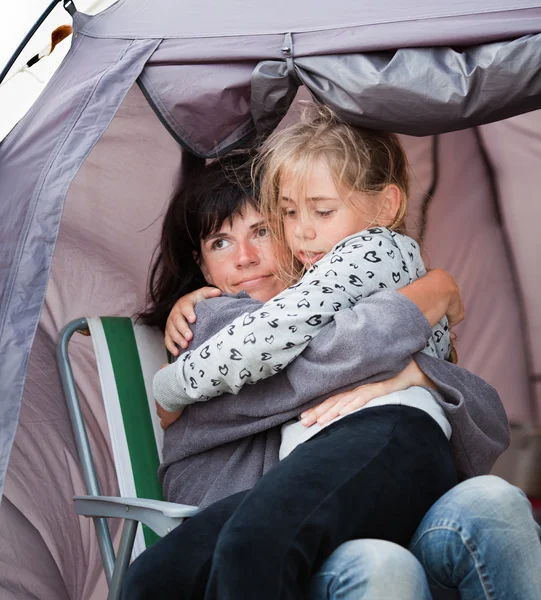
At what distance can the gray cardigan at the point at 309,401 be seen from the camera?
160cm

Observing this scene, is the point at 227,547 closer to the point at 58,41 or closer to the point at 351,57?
the point at 351,57

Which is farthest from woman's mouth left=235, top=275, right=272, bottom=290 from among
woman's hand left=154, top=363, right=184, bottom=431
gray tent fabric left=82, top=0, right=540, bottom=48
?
gray tent fabric left=82, top=0, right=540, bottom=48

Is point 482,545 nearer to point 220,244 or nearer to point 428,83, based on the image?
point 428,83

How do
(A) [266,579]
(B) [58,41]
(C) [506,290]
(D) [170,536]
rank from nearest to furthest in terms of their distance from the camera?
(A) [266,579] → (D) [170,536] → (B) [58,41] → (C) [506,290]

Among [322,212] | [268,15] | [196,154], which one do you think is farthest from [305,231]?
[268,15]

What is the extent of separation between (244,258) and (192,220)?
0.56 feet

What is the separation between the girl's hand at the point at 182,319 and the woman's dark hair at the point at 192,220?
0.13 m

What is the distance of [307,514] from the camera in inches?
51.8

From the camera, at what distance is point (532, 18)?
162cm

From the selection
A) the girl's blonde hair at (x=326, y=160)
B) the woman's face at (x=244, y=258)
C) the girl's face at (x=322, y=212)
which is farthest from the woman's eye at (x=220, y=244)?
the girl's face at (x=322, y=212)

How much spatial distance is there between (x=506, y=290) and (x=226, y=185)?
36.3 inches

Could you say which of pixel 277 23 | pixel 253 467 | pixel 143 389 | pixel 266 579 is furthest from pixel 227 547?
pixel 277 23

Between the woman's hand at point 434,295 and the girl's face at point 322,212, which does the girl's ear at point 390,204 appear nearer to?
the girl's face at point 322,212

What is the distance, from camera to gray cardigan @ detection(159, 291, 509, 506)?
1.60 m
